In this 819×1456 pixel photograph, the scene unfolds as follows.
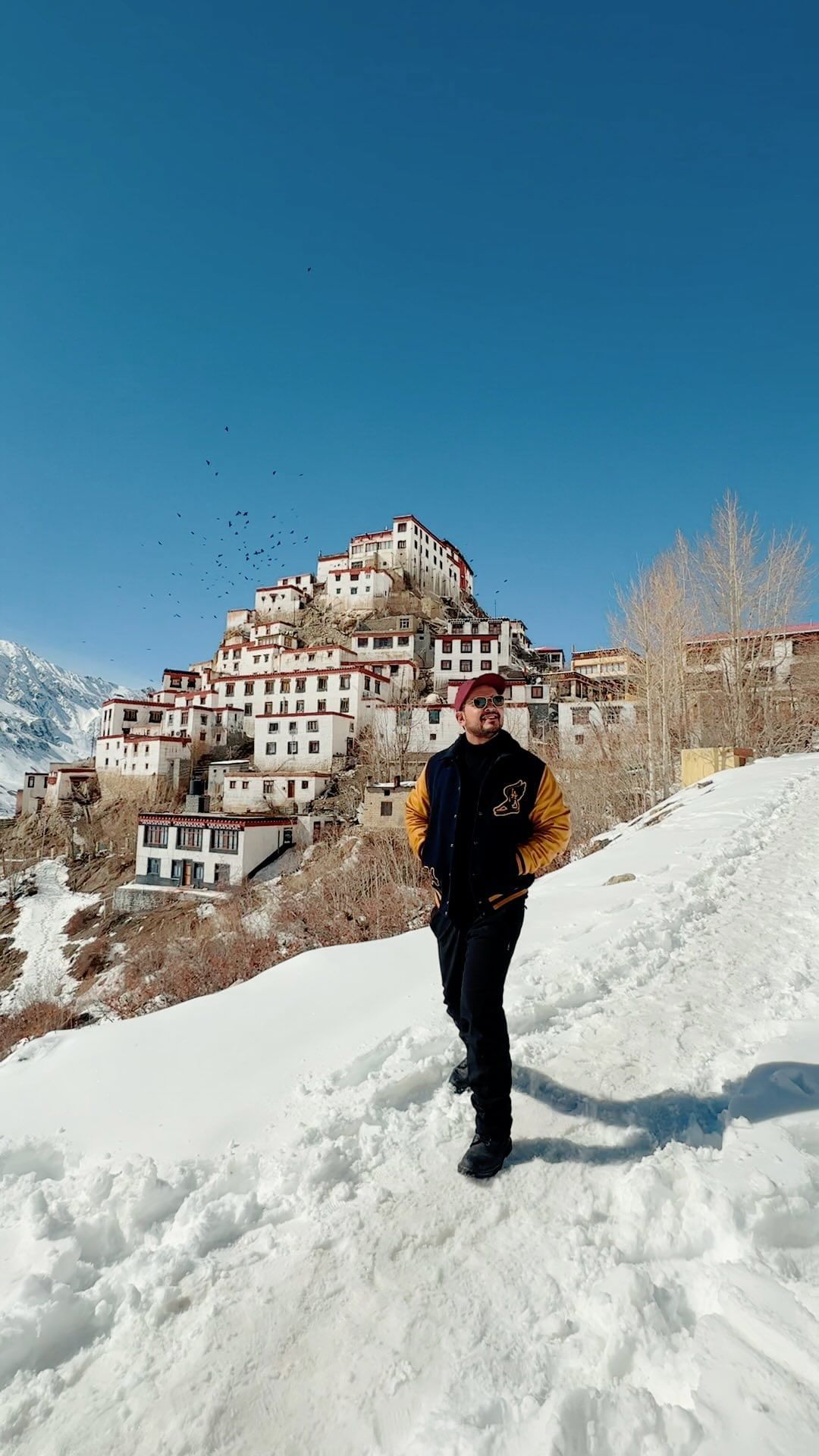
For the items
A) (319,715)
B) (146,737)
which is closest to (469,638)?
(319,715)

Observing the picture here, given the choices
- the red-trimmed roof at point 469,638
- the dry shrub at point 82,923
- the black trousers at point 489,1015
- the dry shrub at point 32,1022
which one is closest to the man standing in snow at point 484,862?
the black trousers at point 489,1015

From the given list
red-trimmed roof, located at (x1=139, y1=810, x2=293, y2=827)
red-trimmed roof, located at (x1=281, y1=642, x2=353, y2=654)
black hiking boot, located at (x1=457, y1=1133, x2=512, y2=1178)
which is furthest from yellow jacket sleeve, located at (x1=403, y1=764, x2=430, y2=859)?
red-trimmed roof, located at (x1=281, y1=642, x2=353, y2=654)

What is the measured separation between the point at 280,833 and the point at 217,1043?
3566 centimetres

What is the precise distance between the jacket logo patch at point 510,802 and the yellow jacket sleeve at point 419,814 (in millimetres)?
367

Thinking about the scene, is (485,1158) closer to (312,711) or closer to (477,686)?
(477,686)

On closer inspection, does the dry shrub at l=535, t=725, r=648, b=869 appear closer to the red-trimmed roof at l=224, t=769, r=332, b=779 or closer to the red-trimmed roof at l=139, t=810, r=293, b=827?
the red-trimmed roof at l=139, t=810, r=293, b=827

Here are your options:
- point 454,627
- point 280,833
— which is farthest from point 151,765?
point 454,627

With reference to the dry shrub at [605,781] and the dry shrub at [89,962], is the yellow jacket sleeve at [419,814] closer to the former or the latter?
the dry shrub at [605,781]

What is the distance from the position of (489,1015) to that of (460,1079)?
70 cm

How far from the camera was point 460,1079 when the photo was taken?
118 inches

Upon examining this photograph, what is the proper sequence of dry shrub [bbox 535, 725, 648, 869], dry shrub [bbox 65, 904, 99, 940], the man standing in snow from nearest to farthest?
1. the man standing in snow
2. dry shrub [bbox 535, 725, 648, 869]
3. dry shrub [bbox 65, 904, 99, 940]

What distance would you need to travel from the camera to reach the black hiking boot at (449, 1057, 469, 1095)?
2.99m

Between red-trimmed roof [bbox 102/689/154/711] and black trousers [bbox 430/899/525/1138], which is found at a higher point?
red-trimmed roof [bbox 102/689/154/711]

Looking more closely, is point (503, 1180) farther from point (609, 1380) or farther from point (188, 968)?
point (188, 968)
